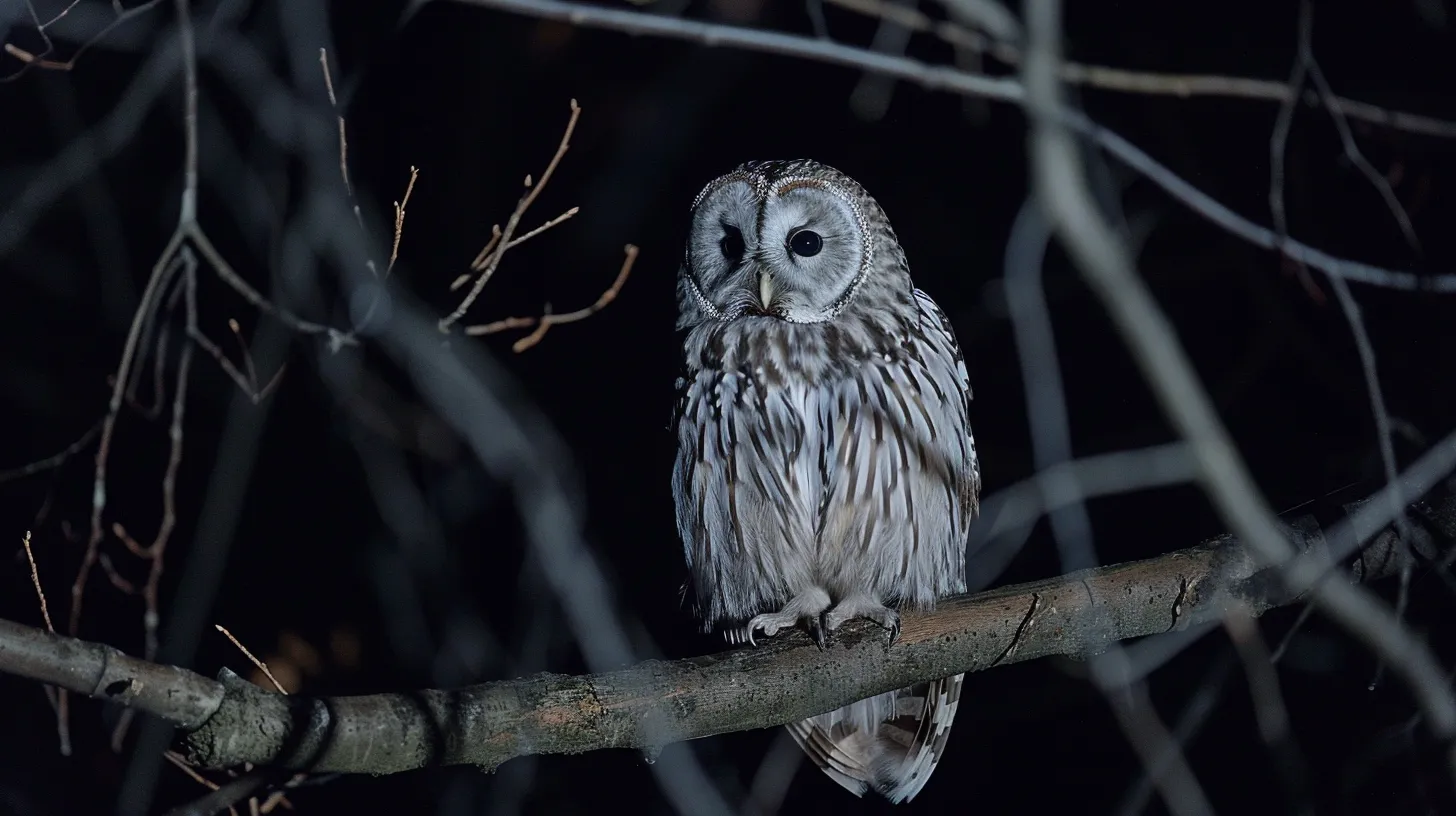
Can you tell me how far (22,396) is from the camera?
296 centimetres

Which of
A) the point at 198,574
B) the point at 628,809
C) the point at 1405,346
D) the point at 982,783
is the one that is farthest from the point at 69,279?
the point at 1405,346

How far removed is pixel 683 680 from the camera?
5.75 ft

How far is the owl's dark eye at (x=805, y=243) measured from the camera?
2303 mm

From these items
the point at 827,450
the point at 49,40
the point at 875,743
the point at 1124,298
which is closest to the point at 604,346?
the point at 827,450

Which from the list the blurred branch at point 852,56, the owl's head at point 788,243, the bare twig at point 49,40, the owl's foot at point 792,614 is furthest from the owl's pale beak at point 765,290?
the bare twig at point 49,40

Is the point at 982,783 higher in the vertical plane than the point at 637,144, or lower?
lower

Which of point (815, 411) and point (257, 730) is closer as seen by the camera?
point (257, 730)

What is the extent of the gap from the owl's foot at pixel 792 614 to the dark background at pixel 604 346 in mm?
590

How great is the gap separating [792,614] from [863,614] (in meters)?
0.20

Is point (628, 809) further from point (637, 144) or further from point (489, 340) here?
point (637, 144)

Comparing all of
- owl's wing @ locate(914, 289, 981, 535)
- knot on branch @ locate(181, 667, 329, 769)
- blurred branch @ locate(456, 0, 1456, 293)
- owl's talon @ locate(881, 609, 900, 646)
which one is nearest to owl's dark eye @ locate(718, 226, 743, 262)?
owl's wing @ locate(914, 289, 981, 535)

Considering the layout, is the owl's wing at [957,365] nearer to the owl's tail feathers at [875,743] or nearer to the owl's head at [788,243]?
the owl's head at [788,243]

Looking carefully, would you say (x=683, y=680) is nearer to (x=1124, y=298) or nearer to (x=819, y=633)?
(x=819, y=633)

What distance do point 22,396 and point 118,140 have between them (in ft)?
4.05
